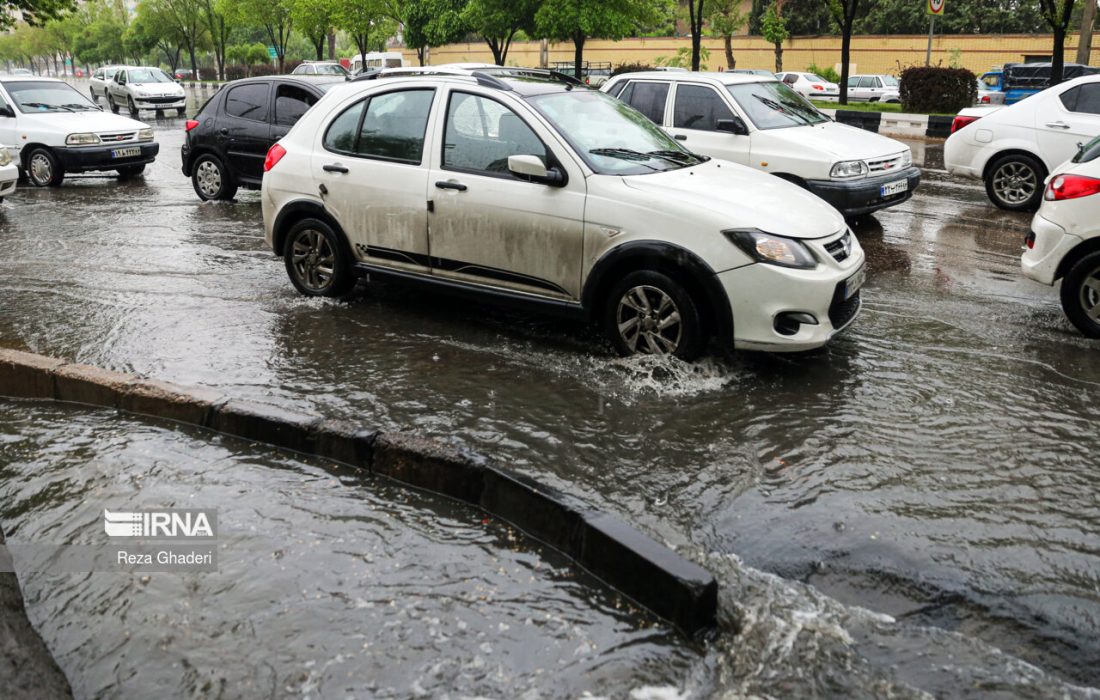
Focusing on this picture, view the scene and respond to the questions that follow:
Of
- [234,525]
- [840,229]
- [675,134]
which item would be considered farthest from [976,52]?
[234,525]

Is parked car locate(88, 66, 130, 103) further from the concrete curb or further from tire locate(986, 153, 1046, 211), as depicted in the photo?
the concrete curb

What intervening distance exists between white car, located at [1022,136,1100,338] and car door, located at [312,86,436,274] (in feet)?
14.4

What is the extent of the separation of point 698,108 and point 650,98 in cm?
58

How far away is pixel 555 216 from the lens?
19.5ft

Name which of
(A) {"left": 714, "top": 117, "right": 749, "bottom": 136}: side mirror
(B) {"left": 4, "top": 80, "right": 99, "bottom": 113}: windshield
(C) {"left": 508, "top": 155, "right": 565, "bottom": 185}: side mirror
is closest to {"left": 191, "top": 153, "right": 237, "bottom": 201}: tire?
(B) {"left": 4, "top": 80, "right": 99, "bottom": 113}: windshield

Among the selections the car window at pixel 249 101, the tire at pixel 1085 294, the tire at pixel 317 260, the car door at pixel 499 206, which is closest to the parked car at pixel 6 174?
the car window at pixel 249 101

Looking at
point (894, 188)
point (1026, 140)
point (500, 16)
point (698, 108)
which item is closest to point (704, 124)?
point (698, 108)

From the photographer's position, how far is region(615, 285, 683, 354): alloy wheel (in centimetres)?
573

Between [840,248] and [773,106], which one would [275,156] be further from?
[773,106]

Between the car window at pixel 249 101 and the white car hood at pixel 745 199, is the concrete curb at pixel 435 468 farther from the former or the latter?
the car window at pixel 249 101

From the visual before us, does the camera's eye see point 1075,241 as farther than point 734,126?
No

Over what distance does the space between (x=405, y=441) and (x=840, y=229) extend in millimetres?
3157

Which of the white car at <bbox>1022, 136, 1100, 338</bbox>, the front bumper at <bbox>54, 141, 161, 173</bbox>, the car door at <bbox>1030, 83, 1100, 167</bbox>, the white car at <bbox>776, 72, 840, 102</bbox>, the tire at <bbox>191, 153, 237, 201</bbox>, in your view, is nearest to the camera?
the white car at <bbox>1022, 136, 1100, 338</bbox>

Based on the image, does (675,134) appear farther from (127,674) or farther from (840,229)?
(127,674)
